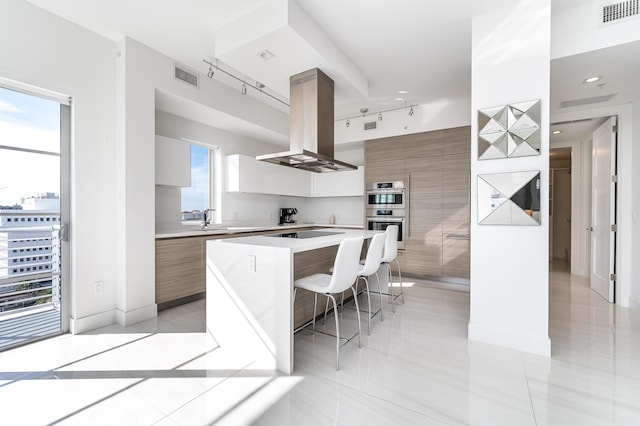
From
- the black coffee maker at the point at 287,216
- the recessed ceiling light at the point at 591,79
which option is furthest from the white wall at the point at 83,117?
the recessed ceiling light at the point at 591,79

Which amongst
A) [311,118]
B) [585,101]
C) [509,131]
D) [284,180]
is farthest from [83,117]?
[585,101]

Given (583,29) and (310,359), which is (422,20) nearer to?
(583,29)

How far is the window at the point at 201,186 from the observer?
14.3ft

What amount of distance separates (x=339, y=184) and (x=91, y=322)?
14.0ft

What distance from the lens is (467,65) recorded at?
3457 millimetres

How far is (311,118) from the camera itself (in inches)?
122

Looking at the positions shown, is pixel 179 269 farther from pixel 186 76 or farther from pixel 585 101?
pixel 585 101

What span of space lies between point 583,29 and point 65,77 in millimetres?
4596

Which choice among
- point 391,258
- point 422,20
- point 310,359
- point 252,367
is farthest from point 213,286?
point 422,20

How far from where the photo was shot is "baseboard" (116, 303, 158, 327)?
115 inches

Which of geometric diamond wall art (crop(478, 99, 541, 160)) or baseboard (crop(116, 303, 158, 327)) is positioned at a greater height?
geometric diamond wall art (crop(478, 99, 541, 160))

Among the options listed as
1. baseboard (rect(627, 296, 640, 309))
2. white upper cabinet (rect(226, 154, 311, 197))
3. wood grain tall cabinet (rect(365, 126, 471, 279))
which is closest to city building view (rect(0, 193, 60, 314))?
white upper cabinet (rect(226, 154, 311, 197))

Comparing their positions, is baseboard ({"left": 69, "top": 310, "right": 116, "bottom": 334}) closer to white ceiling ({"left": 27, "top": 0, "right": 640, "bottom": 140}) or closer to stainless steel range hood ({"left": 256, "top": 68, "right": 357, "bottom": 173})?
stainless steel range hood ({"left": 256, "top": 68, "right": 357, "bottom": 173})

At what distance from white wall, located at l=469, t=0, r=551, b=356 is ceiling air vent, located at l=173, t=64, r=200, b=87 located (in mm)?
3059
